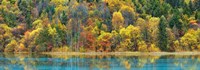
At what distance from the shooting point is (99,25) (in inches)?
5349

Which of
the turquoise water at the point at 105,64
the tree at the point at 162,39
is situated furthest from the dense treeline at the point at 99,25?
the turquoise water at the point at 105,64

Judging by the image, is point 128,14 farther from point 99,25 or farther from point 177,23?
point 177,23

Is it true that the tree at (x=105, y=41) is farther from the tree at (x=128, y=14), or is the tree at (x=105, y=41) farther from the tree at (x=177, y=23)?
the tree at (x=177, y=23)

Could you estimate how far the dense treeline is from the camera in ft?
401

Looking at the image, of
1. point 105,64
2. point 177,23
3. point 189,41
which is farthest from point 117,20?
point 105,64

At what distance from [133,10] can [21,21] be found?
30157 millimetres

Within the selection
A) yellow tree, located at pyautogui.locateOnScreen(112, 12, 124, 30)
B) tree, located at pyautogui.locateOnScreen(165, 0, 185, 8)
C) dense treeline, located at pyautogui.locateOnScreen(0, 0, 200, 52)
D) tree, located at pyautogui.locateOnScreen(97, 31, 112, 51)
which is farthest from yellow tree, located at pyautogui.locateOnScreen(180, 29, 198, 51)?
tree, located at pyautogui.locateOnScreen(165, 0, 185, 8)

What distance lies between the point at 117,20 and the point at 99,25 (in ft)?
18.7

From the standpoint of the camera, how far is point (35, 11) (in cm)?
15175

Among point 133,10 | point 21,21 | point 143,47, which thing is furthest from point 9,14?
point 143,47

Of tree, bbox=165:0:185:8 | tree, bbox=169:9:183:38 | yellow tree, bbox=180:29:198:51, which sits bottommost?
yellow tree, bbox=180:29:198:51

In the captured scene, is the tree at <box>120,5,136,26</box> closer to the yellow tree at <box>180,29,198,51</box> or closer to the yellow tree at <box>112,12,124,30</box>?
the yellow tree at <box>112,12,124,30</box>

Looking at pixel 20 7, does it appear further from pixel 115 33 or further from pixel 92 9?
pixel 115 33

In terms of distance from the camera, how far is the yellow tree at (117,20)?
136 metres
